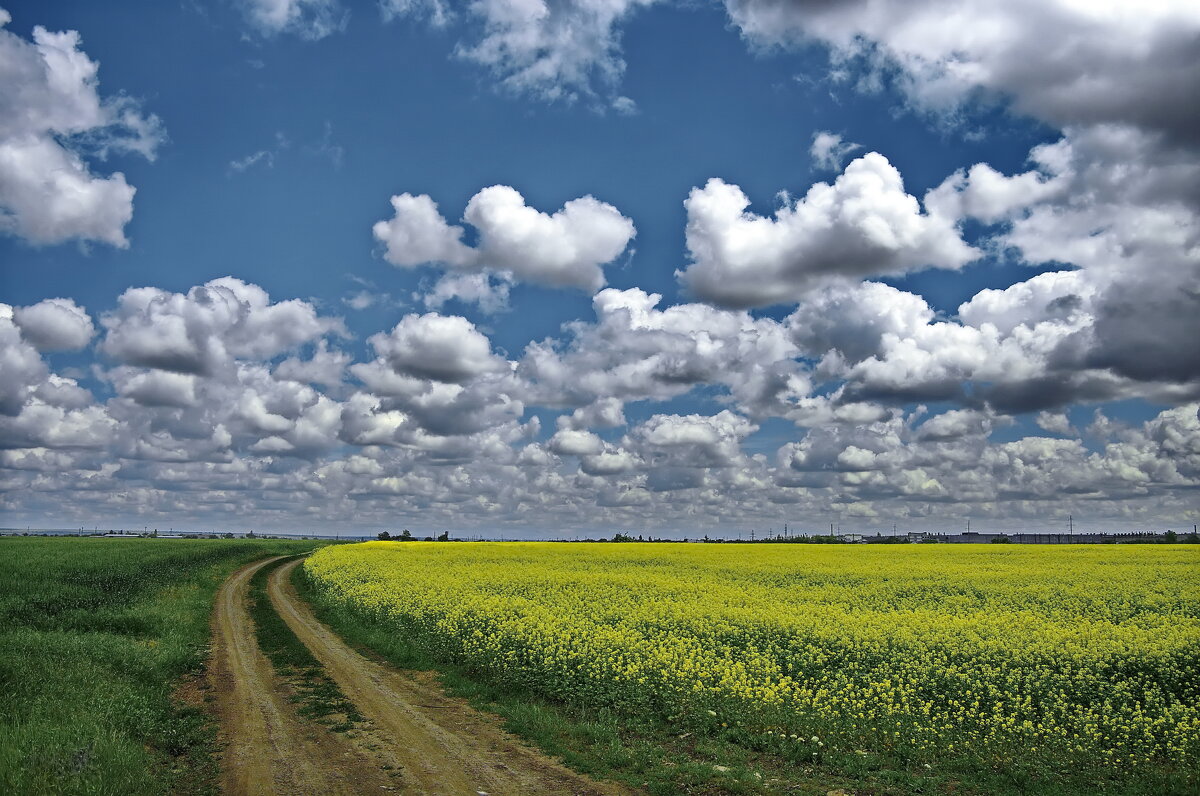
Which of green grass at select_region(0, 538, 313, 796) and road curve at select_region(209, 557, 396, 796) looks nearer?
green grass at select_region(0, 538, 313, 796)

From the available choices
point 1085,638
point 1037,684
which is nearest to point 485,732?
point 1037,684

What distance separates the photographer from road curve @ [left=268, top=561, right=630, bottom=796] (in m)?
11.3

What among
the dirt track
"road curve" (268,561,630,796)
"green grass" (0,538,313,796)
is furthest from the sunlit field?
"green grass" (0,538,313,796)

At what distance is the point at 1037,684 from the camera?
15.0 metres

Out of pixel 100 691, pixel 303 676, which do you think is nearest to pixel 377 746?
pixel 100 691

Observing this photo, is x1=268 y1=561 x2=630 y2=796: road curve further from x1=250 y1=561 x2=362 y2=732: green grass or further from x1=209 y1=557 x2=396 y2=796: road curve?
x1=209 y1=557 x2=396 y2=796: road curve

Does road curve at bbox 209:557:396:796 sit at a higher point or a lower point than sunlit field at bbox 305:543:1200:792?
lower

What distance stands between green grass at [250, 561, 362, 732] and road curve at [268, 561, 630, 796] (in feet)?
1.04

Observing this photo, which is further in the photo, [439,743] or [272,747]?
[439,743]

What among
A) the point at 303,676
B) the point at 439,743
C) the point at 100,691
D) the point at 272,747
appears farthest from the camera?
the point at 303,676

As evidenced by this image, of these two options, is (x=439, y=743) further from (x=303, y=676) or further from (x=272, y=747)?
(x=303, y=676)

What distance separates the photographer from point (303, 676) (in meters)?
18.6

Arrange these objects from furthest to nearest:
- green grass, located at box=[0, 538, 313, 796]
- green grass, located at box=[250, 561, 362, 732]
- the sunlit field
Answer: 1. green grass, located at box=[250, 561, 362, 732]
2. the sunlit field
3. green grass, located at box=[0, 538, 313, 796]

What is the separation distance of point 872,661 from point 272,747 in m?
12.4
